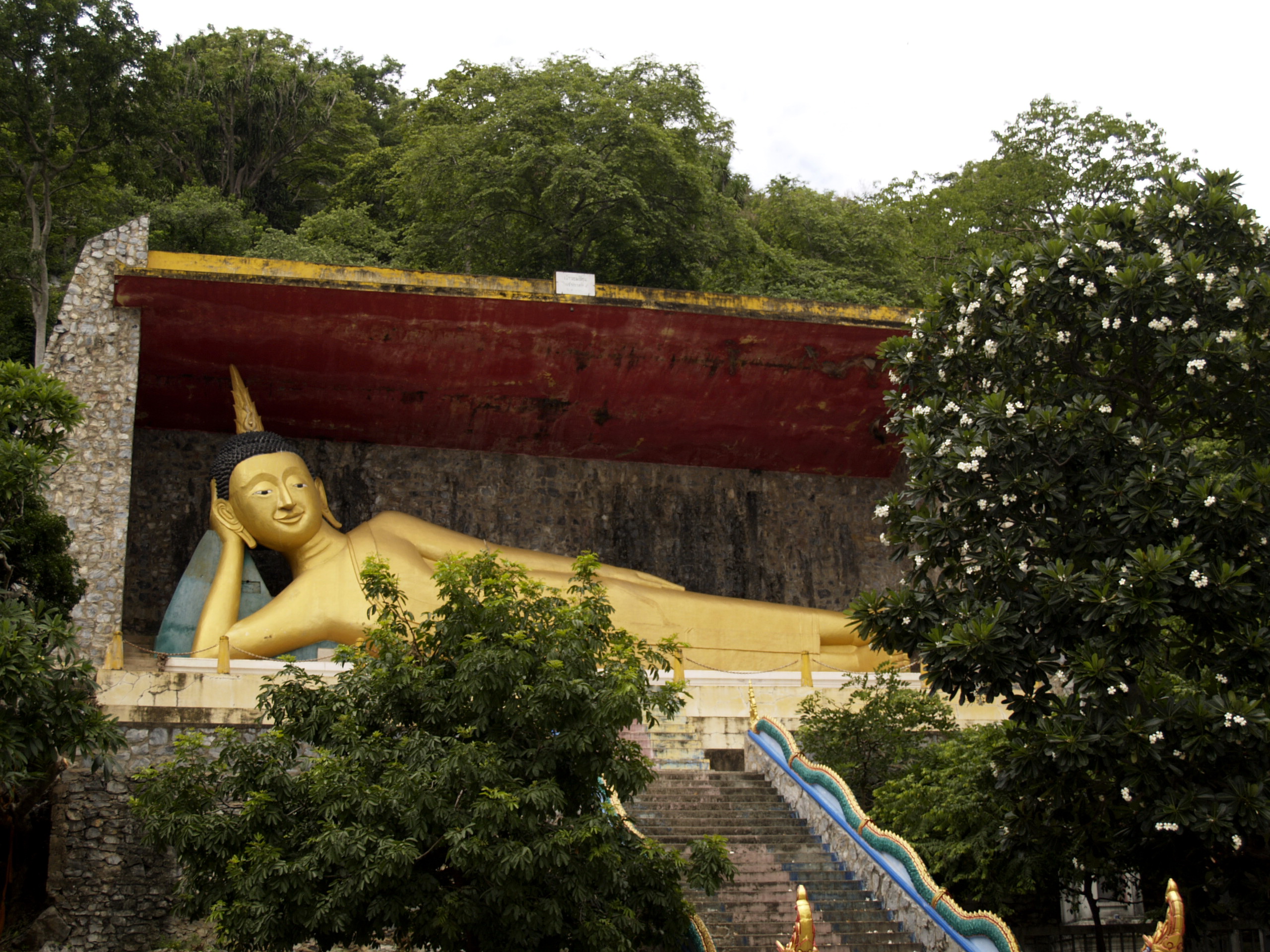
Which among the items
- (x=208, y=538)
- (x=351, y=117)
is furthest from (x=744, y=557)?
(x=351, y=117)

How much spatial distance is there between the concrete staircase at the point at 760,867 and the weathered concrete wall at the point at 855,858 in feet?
0.19

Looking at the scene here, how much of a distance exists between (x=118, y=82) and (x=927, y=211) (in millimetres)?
13411

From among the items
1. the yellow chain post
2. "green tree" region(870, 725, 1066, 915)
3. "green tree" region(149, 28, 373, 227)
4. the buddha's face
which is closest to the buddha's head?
the buddha's face

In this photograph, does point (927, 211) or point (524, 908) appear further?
point (927, 211)

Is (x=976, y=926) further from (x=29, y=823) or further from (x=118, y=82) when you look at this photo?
(x=118, y=82)

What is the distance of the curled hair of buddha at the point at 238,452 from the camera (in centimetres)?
1428

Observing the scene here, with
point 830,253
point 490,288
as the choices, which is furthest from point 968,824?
point 830,253

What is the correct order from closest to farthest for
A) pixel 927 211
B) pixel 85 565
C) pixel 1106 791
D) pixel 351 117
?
pixel 1106 791 < pixel 85 565 < pixel 927 211 < pixel 351 117

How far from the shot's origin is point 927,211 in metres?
24.1

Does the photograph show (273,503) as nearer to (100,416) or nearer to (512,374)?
(100,416)

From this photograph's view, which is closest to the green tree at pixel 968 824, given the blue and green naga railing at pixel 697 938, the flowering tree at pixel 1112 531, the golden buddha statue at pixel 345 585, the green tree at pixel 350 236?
the flowering tree at pixel 1112 531

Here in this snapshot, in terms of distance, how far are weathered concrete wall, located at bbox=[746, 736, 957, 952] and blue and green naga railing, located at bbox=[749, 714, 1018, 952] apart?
0.16 ft

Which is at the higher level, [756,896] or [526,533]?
[526,533]

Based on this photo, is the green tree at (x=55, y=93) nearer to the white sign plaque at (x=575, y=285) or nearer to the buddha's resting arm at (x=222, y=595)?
the buddha's resting arm at (x=222, y=595)
